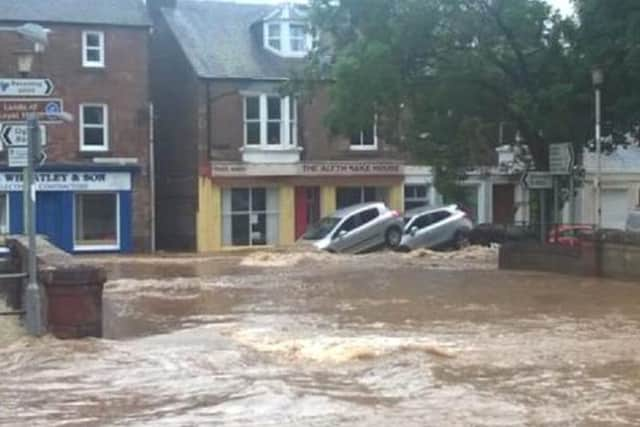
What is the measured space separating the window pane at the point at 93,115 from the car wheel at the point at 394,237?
11.7m

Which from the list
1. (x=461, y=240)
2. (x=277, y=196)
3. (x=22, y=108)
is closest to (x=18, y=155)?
(x=22, y=108)

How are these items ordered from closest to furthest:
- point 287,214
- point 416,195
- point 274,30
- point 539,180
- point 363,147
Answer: point 539,180
point 287,214
point 274,30
point 363,147
point 416,195

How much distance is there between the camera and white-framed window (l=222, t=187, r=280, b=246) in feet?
143

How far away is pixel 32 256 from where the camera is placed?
528 inches

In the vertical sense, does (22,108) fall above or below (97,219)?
above

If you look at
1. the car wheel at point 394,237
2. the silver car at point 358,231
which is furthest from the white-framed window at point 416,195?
the car wheel at point 394,237

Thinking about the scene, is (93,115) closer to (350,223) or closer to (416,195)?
(350,223)

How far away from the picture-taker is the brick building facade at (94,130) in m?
40.9

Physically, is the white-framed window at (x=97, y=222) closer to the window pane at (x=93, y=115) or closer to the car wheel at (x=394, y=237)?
the window pane at (x=93, y=115)

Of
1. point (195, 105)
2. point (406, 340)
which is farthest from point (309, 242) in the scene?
point (406, 340)

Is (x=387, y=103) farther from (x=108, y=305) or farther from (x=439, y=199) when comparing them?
(x=439, y=199)

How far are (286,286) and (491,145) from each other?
10.2m

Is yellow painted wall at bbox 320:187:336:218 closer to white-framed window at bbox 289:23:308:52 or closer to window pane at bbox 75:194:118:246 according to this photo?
white-framed window at bbox 289:23:308:52

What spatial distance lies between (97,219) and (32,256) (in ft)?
96.0
